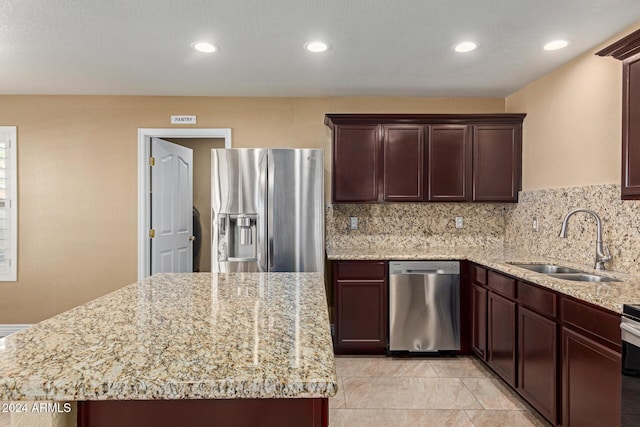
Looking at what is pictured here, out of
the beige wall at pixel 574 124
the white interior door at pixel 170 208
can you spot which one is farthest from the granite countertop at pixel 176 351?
the white interior door at pixel 170 208

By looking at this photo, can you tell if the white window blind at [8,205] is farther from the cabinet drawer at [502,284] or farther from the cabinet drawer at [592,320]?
the cabinet drawer at [592,320]

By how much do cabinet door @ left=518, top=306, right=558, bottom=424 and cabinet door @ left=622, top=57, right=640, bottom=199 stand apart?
840 mm

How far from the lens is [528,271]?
2.55m

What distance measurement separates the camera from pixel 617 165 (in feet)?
8.55

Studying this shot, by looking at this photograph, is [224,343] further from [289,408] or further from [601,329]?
[601,329]

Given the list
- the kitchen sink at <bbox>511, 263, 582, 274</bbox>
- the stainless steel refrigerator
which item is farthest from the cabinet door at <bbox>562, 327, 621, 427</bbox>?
the stainless steel refrigerator

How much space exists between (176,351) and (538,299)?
2.15 m

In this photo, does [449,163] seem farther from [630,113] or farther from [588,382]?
[588,382]

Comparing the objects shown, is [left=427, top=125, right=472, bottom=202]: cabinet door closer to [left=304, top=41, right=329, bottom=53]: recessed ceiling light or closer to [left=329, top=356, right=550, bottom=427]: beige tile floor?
[left=304, top=41, right=329, bottom=53]: recessed ceiling light

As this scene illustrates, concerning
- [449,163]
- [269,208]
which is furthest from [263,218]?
[449,163]

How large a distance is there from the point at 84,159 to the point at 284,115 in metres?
2.15

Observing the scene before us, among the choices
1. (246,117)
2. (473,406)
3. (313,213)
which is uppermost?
(246,117)

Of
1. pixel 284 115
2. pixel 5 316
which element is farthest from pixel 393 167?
pixel 5 316

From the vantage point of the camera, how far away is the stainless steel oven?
159 centimetres
